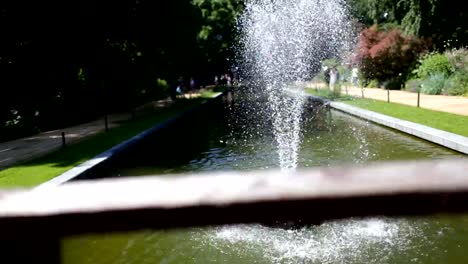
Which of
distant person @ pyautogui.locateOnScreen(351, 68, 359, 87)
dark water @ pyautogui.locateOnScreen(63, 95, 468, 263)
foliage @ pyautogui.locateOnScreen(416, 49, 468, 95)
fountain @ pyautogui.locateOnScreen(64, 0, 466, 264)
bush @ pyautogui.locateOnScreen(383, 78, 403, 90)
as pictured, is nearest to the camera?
dark water @ pyautogui.locateOnScreen(63, 95, 468, 263)

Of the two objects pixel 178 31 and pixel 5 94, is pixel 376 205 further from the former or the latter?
pixel 178 31

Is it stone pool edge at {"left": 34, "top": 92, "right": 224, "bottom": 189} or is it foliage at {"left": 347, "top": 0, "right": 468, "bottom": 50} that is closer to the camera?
stone pool edge at {"left": 34, "top": 92, "right": 224, "bottom": 189}

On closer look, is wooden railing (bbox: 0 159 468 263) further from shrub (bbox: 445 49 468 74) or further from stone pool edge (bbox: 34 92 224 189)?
shrub (bbox: 445 49 468 74)

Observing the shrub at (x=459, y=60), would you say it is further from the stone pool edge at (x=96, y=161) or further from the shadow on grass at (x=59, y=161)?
the shadow on grass at (x=59, y=161)

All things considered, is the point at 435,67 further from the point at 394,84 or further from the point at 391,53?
the point at 391,53

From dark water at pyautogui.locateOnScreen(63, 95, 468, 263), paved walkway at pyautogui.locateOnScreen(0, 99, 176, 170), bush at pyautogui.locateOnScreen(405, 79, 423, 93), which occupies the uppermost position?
bush at pyautogui.locateOnScreen(405, 79, 423, 93)

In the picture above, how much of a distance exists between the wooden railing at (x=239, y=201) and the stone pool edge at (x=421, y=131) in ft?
34.8

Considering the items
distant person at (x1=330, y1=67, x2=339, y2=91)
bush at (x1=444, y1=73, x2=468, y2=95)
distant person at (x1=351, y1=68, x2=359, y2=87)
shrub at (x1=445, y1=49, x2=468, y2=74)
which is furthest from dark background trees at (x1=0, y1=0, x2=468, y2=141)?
bush at (x1=444, y1=73, x2=468, y2=95)

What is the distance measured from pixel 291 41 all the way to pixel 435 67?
14.6 metres

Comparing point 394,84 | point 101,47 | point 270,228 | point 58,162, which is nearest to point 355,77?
point 394,84

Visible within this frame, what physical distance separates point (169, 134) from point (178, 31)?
46.3 ft

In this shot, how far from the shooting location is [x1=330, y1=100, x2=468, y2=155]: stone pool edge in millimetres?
11030

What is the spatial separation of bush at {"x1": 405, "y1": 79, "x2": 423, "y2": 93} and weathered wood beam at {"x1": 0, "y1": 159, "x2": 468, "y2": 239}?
29.0 metres

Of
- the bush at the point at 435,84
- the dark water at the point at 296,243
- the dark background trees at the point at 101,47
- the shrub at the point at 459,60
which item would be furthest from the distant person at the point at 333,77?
the dark water at the point at 296,243
